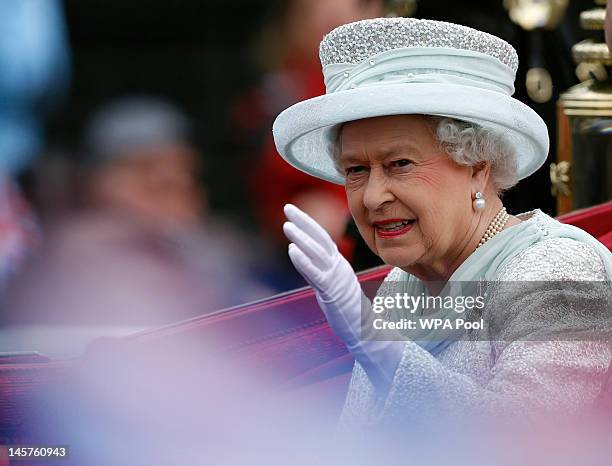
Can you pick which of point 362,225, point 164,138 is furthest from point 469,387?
point 164,138

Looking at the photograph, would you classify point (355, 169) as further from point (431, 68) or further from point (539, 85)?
point (539, 85)

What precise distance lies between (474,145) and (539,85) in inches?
71.1

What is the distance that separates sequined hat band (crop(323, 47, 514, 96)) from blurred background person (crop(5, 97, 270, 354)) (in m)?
0.86

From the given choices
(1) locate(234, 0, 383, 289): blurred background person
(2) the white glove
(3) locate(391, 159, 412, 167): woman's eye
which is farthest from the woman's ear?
(1) locate(234, 0, 383, 289): blurred background person

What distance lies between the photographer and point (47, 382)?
1479 mm

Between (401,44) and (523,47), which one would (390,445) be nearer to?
(401,44)

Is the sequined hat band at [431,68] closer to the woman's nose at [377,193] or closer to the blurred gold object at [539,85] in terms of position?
the woman's nose at [377,193]

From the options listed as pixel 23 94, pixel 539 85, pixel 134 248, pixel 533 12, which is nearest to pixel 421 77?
pixel 134 248

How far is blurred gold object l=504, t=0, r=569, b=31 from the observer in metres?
3.31

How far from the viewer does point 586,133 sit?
2.99 metres

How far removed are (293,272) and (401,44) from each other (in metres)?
1.19

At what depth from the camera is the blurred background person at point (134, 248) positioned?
7.47 feet

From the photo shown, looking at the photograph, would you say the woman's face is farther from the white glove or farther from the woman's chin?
the white glove

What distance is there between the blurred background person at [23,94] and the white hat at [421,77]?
108 cm
